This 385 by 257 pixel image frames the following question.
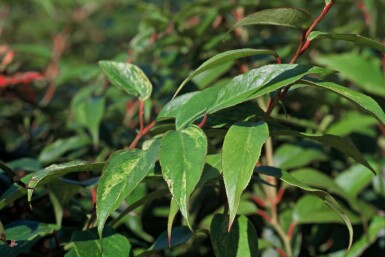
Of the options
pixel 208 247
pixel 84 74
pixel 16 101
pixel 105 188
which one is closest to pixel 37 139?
pixel 16 101

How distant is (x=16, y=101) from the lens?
171 cm

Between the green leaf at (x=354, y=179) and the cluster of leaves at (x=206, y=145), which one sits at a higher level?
the cluster of leaves at (x=206, y=145)

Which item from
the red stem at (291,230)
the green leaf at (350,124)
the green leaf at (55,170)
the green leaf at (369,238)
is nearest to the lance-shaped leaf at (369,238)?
the green leaf at (369,238)

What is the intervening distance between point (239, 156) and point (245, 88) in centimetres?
11

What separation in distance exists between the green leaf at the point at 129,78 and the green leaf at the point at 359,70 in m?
0.66

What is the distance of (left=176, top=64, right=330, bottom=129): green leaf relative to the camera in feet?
2.74

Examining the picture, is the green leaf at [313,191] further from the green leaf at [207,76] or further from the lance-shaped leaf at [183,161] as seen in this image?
the green leaf at [207,76]

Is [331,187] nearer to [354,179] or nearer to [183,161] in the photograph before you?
[354,179]

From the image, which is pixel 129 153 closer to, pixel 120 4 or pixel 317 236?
pixel 317 236

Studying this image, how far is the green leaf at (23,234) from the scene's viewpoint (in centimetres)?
94

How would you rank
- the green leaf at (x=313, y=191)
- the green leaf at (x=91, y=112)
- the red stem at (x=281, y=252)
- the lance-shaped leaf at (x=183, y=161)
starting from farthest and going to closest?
the green leaf at (x=91, y=112) < the red stem at (x=281, y=252) < the green leaf at (x=313, y=191) < the lance-shaped leaf at (x=183, y=161)

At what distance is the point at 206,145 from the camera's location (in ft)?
2.65

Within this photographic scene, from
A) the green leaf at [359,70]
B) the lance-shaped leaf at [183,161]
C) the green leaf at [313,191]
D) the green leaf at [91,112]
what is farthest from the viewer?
the green leaf at [359,70]

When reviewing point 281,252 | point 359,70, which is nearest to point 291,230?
point 281,252
